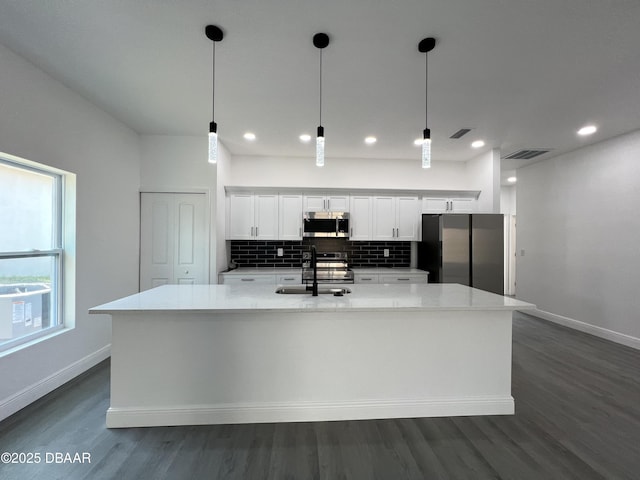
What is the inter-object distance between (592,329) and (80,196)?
21.7 ft

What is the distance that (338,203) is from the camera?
15.1ft

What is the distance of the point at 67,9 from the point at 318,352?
2.75 meters

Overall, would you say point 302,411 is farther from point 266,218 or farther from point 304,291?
point 266,218

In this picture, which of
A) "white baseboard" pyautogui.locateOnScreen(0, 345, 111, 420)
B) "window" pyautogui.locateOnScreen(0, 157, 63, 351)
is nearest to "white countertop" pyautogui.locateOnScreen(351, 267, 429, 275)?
"white baseboard" pyautogui.locateOnScreen(0, 345, 111, 420)

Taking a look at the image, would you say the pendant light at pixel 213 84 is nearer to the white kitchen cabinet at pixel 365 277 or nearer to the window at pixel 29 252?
the window at pixel 29 252

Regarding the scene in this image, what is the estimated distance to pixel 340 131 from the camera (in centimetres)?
357

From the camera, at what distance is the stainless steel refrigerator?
4094 millimetres

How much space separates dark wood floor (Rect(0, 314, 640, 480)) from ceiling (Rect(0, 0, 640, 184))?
270 cm

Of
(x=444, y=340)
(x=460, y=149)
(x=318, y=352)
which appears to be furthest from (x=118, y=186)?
(x=460, y=149)

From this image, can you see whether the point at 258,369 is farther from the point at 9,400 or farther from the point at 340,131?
the point at 340,131

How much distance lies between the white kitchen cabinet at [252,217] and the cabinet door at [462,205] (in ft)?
9.69

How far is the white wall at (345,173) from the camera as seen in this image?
4629 mm

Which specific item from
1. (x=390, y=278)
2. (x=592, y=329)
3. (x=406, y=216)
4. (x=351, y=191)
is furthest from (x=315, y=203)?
(x=592, y=329)

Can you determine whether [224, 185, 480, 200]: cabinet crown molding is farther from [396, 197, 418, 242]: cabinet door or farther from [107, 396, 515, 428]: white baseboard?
[107, 396, 515, 428]: white baseboard
